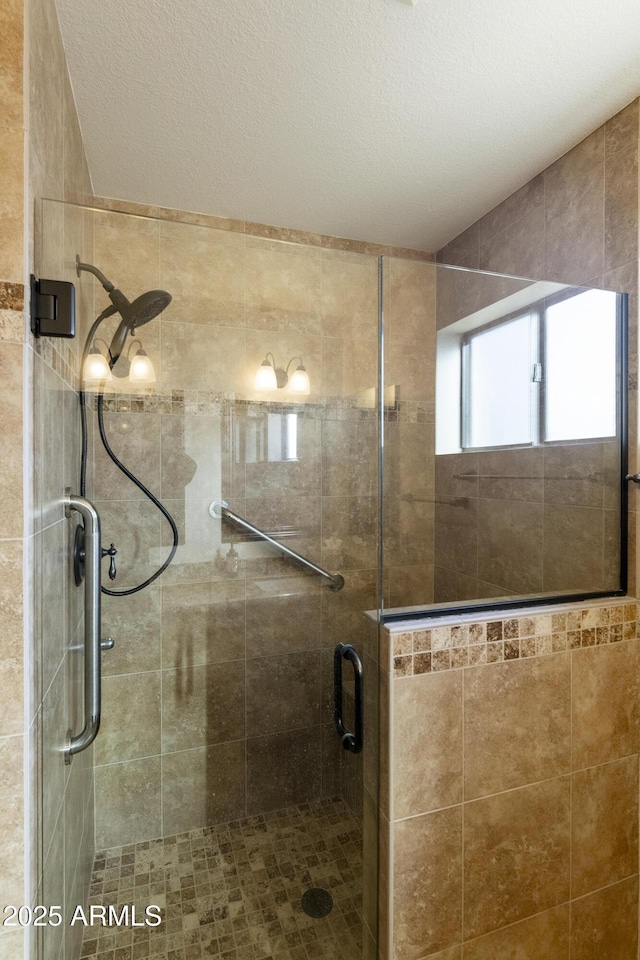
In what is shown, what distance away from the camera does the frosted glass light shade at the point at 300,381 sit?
1.16 metres

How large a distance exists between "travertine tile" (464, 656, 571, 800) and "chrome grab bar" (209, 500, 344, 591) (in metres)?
0.41

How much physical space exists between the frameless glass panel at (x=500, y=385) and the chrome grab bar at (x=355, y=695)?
0.67 metres

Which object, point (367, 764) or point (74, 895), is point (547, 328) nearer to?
point (367, 764)

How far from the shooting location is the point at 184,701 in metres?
1.16

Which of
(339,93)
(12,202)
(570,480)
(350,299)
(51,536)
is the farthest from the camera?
(570,480)

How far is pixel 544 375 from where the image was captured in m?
1.42

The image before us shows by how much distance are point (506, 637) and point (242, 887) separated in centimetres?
91

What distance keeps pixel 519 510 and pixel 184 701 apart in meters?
1.09

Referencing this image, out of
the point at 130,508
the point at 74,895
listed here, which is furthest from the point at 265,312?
the point at 74,895

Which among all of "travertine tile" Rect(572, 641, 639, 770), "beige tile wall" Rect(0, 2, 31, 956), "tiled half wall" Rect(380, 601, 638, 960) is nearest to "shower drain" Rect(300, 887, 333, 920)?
"tiled half wall" Rect(380, 601, 638, 960)

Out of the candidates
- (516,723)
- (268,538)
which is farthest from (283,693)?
(516,723)

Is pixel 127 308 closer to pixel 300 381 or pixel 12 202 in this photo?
pixel 12 202

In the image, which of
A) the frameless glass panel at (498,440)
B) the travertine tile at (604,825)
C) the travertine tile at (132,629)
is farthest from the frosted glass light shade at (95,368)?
the travertine tile at (604,825)

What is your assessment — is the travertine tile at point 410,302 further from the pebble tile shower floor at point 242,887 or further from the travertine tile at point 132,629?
the pebble tile shower floor at point 242,887
